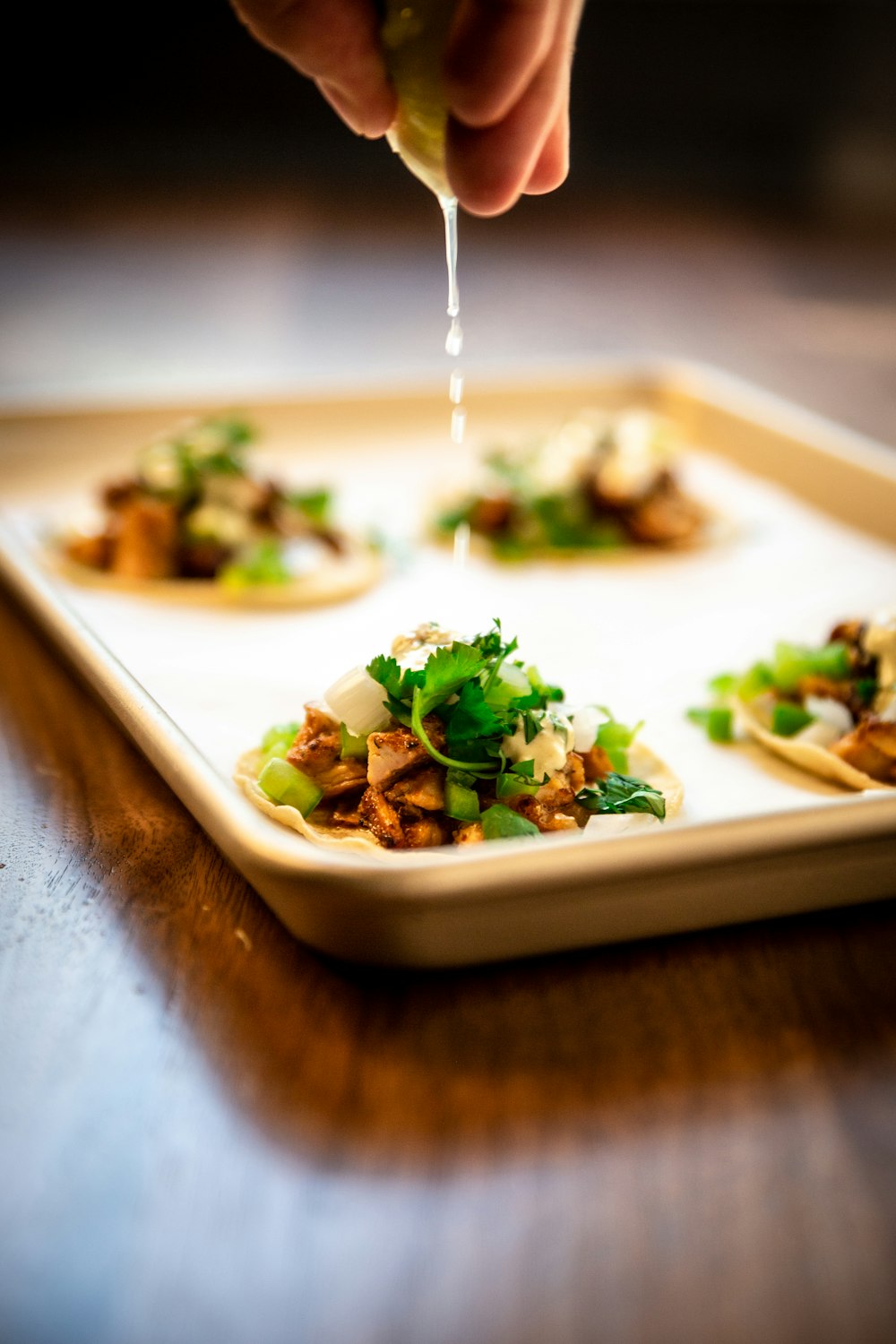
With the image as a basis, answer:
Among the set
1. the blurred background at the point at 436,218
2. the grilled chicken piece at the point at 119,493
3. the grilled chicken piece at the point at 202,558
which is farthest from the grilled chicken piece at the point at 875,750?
the blurred background at the point at 436,218

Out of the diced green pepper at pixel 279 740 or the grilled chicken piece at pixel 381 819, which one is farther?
the diced green pepper at pixel 279 740

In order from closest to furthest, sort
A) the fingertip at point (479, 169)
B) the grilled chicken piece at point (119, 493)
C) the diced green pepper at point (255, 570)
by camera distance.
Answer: the fingertip at point (479, 169)
the diced green pepper at point (255, 570)
the grilled chicken piece at point (119, 493)

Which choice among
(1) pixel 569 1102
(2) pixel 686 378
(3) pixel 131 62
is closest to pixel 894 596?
(2) pixel 686 378

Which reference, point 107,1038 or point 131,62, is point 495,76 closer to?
point 107,1038

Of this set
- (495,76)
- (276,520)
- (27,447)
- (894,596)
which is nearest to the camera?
(495,76)

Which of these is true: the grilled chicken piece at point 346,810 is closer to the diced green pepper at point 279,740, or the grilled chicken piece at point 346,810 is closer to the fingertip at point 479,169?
the diced green pepper at point 279,740

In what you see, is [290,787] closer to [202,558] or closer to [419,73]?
[419,73]

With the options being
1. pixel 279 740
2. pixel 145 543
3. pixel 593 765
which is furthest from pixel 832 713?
pixel 145 543

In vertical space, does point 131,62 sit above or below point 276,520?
above
